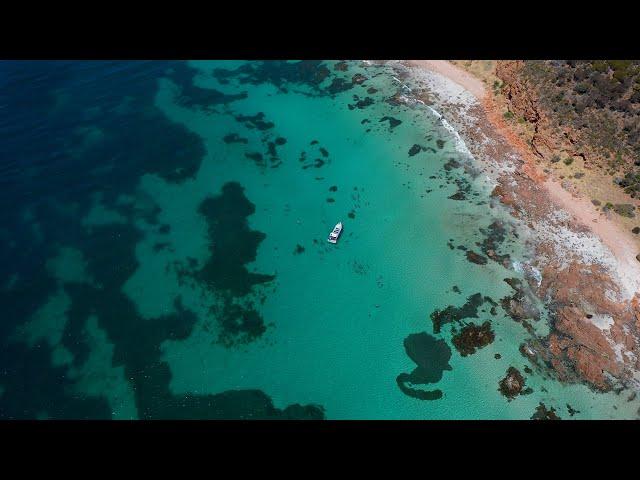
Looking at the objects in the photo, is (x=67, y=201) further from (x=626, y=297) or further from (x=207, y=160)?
(x=626, y=297)

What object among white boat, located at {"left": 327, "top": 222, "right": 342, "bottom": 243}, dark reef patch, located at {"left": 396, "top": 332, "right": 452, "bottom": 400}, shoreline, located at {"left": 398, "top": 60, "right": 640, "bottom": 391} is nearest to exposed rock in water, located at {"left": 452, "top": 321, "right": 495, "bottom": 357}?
dark reef patch, located at {"left": 396, "top": 332, "right": 452, "bottom": 400}

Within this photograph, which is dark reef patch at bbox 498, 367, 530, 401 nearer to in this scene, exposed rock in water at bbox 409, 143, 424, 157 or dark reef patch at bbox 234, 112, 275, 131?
exposed rock in water at bbox 409, 143, 424, 157

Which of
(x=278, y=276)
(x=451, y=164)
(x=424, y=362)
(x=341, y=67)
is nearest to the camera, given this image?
(x=424, y=362)

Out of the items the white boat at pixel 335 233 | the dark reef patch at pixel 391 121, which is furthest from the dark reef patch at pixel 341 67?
the white boat at pixel 335 233

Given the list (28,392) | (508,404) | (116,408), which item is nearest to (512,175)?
(508,404)

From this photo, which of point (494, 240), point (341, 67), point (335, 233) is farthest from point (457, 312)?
point (341, 67)

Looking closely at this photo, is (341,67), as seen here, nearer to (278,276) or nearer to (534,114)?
(534,114)
